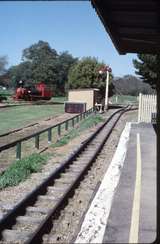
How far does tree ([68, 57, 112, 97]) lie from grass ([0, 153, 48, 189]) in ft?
155

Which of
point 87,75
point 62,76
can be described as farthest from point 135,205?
point 62,76

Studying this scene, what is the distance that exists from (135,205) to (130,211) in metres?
0.44

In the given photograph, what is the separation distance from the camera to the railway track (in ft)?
27.6

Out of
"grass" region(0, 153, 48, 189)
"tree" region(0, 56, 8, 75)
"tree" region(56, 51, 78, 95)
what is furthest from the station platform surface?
"tree" region(0, 56, 8, 75)

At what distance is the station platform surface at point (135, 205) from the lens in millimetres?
7977

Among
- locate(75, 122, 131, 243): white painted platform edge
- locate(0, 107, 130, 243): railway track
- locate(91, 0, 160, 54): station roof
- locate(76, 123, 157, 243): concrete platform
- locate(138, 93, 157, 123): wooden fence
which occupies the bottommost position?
locate(0, 107, 130, 243): railway track

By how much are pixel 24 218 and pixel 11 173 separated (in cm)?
446

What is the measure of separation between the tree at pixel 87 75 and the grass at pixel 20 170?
47.4 metres

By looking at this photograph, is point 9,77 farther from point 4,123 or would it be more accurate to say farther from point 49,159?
point 49,159

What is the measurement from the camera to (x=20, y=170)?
14.2m

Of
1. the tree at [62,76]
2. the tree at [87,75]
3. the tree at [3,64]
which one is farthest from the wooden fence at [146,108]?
the tree at [3,64]

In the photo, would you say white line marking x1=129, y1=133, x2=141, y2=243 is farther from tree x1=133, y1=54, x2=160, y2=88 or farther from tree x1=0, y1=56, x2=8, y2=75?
tree x1=0, y1=56, x2=8, y2=75

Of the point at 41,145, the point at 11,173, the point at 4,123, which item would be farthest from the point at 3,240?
the point at 4,123

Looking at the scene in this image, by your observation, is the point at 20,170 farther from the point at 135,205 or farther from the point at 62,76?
the point at 62,76
